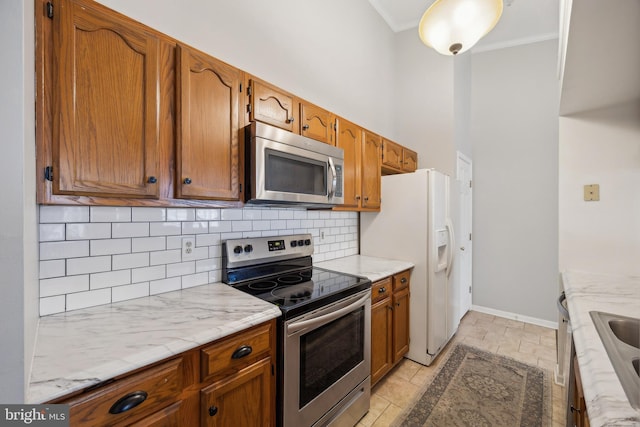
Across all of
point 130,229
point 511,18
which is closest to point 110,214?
point 130,229

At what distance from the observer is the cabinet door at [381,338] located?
2.04m

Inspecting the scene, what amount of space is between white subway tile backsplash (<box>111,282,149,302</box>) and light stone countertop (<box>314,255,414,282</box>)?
4.11ft

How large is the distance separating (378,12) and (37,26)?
10.8ft

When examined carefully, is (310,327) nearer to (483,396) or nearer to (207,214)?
(207,214)

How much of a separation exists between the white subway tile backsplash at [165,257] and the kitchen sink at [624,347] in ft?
5.71

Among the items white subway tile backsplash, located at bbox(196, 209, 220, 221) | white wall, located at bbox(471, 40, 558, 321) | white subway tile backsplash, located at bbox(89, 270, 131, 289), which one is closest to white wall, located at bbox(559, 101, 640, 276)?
white wall, located at bbox(471, 40, 558, 321)

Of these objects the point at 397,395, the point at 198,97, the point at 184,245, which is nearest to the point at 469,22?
the point at 198,97

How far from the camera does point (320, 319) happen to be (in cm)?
145

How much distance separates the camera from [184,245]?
1.57m

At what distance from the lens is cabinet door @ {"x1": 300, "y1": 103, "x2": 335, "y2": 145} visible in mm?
1895

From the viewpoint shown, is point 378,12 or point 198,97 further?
point 378,12

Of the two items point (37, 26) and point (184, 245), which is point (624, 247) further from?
point (37, 26)

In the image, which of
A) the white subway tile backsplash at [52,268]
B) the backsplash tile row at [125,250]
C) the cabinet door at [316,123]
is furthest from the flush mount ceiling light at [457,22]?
the white subway tile backsplash at [52,268]

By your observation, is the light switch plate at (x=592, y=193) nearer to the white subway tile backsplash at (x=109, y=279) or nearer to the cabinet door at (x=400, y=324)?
the cabinet door at (x=400, y=324)
